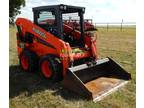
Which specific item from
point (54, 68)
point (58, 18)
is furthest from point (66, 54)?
point (58, 18)

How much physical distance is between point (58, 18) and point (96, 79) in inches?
71.4

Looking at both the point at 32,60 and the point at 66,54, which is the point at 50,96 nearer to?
the point at 66,54

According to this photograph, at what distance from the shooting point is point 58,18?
256 inches

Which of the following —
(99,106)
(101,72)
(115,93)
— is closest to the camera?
(99,106)

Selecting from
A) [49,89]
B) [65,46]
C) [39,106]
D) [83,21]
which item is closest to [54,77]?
[49,89]

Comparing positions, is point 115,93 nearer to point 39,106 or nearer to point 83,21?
point 39,106

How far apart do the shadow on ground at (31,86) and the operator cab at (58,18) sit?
1234mm

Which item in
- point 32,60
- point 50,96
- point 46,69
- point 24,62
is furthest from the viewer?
point 24,62

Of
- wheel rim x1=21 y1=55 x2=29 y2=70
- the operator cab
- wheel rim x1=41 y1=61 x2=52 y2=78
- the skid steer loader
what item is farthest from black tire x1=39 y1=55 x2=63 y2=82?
wheel rim x1=21 y1=55 x2=29 y2=70

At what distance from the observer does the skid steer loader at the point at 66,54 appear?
20.1ft

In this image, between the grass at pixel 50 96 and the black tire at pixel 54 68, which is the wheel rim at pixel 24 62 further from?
the black tire at pixel 54 68

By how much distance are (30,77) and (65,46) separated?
158 cm

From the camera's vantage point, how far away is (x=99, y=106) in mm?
5293

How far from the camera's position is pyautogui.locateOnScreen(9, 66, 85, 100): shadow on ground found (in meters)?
5.91
